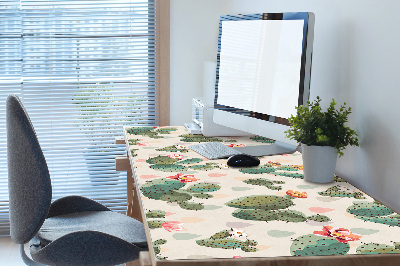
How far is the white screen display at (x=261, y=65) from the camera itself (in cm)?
194

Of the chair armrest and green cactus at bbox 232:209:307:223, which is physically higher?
green cactus at bbox 232:209:307:223

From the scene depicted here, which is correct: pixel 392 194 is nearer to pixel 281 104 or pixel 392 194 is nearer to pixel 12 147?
pixel 281 104

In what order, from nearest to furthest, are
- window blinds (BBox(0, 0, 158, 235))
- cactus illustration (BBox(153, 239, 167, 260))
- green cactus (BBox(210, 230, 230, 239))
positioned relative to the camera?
cactus illustration (BBox(153, 239, 167, 260)) < green cactus (BBox(210, 230, 230, 239)) < window blinds (BBox(0, 0, 158, 235))

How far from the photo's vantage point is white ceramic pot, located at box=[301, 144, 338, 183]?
1727 mm

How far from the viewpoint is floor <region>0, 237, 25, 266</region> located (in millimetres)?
3117

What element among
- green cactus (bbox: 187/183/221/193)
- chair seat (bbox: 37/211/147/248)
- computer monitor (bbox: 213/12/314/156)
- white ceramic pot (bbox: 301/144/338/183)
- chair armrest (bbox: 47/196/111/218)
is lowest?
chair seat (bbox: 37/211/147/248)

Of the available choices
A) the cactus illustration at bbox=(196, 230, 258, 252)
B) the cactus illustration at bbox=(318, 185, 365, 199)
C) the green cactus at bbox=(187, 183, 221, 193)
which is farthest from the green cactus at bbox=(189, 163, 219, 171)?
the cactus illustration at bbox=(196, 230, 258, 252)

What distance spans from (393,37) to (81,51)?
2.26 m

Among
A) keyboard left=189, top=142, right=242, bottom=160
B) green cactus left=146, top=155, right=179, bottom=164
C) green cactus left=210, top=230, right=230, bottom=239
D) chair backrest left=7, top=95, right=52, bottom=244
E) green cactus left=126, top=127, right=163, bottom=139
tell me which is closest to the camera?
green cactus left=210, top=230, right=230, bottom=239

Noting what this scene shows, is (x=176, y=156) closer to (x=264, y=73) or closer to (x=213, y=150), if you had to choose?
(x=213, y=150)

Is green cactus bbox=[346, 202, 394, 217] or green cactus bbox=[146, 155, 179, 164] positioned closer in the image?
green cactus bbox=[346, 202, 394, 217]

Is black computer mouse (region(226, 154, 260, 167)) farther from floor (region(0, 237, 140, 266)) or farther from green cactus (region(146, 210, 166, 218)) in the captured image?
floor (region(0, 237, 140, 266))

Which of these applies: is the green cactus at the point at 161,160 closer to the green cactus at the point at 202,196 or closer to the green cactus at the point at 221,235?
the green cactus at the point at 202,196

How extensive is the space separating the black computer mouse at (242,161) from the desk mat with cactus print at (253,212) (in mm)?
26
